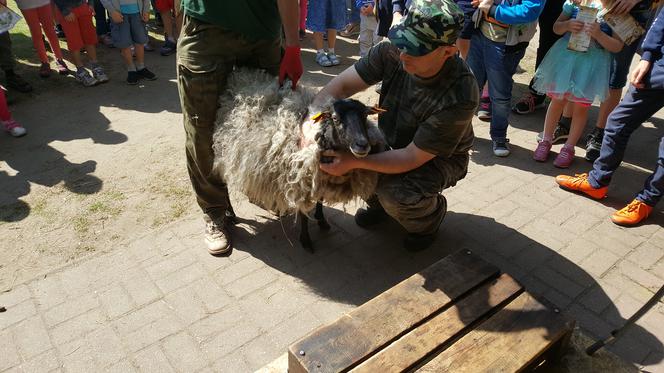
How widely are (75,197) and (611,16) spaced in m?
4.55

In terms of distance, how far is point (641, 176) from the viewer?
416 cm

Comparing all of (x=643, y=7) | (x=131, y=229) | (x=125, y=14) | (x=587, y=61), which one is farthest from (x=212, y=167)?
(x=125, y=14)

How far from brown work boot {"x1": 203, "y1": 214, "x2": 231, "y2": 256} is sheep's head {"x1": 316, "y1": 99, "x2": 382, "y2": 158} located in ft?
3.67

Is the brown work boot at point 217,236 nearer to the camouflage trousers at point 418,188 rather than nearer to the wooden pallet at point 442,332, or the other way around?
the camouflage trousers at point 418,188

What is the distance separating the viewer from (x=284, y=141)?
2607mm

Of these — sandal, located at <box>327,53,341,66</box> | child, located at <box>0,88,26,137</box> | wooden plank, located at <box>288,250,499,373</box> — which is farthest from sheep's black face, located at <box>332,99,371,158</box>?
sandal, located at <box>327,53,341,66</box>

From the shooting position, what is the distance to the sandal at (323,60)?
6816 mm

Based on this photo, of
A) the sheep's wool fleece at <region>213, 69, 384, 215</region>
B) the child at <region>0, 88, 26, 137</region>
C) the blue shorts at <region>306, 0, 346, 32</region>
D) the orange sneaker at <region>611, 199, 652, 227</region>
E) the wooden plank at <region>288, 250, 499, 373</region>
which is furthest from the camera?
the blue shorts at <region>306, 0, 346, 32</region>

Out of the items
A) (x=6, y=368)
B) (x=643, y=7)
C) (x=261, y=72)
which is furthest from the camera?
(x=643, y=7)

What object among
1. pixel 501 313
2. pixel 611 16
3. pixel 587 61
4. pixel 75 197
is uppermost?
pixel 611 16

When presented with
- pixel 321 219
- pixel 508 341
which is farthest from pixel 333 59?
pixel 508 341

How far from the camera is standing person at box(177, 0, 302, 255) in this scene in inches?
105

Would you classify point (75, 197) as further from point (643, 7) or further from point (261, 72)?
point (643, 7)

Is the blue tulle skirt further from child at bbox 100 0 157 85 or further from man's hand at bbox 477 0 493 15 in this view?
child at bbox 100 0 157 85
